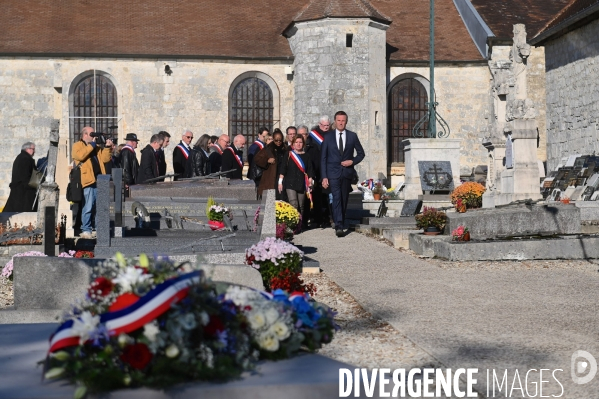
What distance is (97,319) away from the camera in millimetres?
4465

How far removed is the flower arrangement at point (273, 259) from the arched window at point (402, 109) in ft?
88.8

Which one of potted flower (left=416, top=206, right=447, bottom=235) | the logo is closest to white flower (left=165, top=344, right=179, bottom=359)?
the logo

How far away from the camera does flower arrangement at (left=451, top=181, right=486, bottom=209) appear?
66.0 feet

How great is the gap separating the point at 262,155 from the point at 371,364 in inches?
432

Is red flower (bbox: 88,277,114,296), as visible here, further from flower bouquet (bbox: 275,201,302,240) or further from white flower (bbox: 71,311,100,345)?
flower bouquet (bbox: 275,201,302,240)

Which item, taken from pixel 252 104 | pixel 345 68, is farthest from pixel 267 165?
pixel 252 104

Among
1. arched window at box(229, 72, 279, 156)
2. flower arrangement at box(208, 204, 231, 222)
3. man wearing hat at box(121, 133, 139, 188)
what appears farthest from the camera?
arched window at box(229, 72, 279, 156)

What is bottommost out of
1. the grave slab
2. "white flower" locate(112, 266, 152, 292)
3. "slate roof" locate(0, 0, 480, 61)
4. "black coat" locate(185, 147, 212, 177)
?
the grave slab

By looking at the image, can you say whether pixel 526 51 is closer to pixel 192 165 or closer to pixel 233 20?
pixel 192 165

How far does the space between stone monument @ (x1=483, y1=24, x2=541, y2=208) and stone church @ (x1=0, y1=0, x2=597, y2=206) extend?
10829mm

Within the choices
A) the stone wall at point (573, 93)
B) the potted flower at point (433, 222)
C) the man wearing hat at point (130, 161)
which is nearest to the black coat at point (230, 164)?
the man wearing hat at point (130, 161)

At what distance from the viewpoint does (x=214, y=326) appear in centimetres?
457

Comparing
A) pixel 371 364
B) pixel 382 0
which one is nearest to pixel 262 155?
pixel 371 364

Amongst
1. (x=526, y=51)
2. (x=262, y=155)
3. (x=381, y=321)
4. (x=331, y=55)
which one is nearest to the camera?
(x=381, y=321)
